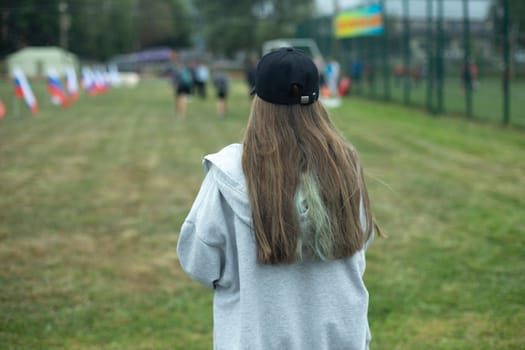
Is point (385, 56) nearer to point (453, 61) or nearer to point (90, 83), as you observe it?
point (453, 61)

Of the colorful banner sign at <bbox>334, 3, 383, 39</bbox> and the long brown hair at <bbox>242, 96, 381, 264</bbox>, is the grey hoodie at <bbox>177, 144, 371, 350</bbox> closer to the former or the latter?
the long brown hair at <bbox>242, 96, 381, 264</bbox>

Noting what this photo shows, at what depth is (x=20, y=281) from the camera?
5652 mm

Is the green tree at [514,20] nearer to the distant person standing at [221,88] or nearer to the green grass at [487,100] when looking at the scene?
the green grass at [487,100]

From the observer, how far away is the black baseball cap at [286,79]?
2.12m

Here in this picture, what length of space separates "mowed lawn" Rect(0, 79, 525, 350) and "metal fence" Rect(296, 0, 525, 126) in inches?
106

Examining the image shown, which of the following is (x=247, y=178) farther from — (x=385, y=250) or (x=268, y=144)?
(x=385, y=250)

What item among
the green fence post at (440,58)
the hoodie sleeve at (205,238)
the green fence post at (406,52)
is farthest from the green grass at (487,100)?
the hoodie sleeve at (205,238)

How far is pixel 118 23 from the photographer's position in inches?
3196

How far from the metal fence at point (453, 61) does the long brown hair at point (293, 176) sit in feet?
45.9

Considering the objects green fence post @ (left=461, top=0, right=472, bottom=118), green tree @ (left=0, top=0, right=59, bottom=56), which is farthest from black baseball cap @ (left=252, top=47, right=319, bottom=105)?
green tree @ (left=0, top=0, right=59, bottom=56)

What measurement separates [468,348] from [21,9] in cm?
3914

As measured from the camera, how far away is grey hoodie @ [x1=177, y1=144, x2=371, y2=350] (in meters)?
2.09

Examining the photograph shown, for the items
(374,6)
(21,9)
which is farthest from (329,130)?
(21,9)

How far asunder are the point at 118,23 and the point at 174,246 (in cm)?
7837
